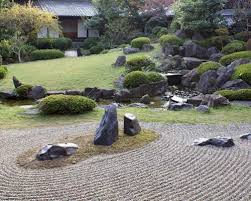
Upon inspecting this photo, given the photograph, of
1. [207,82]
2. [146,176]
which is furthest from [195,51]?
[146,176]

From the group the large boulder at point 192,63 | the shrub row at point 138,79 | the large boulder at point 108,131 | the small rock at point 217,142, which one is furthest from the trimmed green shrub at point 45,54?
the small rock at point 217,142

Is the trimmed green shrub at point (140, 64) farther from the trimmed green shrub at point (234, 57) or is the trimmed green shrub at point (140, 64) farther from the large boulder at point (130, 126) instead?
the large boulder at point (130, 126)

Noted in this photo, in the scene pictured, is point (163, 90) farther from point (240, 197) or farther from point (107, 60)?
point (240, 197)

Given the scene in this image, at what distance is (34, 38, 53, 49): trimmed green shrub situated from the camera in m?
32.4

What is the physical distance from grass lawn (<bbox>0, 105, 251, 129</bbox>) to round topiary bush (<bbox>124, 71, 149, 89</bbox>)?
506 cm

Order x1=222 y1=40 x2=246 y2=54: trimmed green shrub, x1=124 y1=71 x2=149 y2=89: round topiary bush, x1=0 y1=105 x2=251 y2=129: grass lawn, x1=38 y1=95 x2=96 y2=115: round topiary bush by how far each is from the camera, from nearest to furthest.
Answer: x1=0 y1=105 x2=251 y2=129: grass lawn → x1=38 y1=95 x2=96 y2=115: round topiary bush → x1=124 y1=71 x2=149 y2=89: round topiary bush → x1=222 y1=40 x2=246 y2=54: trimmed green shrub

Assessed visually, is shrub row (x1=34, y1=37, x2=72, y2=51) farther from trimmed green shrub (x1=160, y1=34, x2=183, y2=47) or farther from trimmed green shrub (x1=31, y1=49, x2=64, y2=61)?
trimmed green shrub (x1=160, y1=34, x2=183, y2=47)

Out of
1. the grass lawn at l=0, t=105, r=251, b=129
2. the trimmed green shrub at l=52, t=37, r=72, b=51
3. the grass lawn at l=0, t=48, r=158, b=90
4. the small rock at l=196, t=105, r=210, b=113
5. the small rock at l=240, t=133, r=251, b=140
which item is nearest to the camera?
the small rock at l=240, t=133, r=251, b=140

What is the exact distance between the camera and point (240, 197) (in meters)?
6.81

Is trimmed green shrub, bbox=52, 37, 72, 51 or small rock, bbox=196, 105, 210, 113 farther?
trimmed green shrub, bbox=52, 37, 72, 51

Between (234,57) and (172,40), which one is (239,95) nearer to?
(234,57)

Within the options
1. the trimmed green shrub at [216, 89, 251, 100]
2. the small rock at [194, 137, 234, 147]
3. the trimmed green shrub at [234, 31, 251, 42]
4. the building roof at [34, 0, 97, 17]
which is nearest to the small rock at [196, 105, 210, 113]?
the trimmed green shrub at [216, 89, 251, 100]

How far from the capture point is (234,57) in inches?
876

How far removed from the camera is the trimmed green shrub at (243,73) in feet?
62.0
